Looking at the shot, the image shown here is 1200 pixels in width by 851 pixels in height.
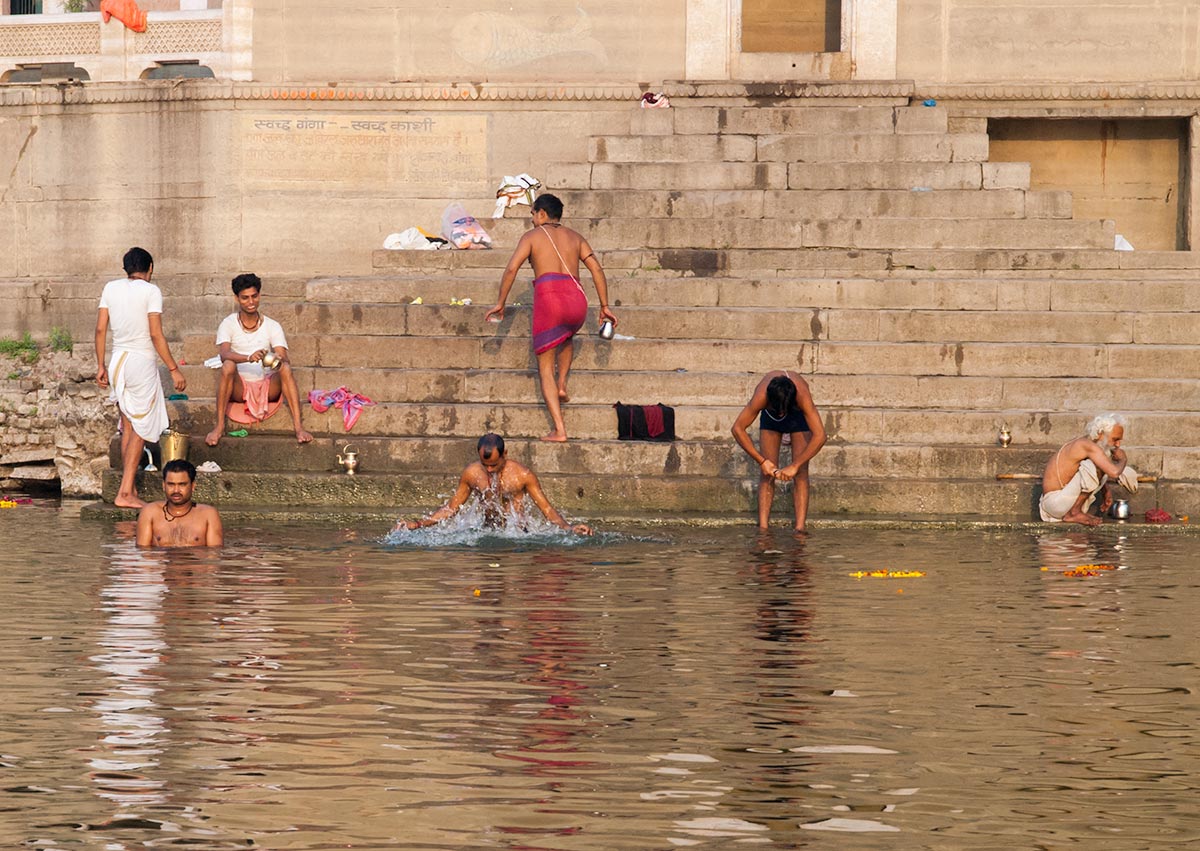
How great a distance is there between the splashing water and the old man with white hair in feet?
9.22

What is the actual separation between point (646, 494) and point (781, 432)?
Answer: 105 cm

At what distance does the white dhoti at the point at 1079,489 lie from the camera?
12.0 metres

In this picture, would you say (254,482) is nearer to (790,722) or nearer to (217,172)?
(217,172)

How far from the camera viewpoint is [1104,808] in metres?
5.51

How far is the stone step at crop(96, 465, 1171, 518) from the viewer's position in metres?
12.5

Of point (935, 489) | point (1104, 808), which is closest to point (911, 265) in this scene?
point (935, 489)

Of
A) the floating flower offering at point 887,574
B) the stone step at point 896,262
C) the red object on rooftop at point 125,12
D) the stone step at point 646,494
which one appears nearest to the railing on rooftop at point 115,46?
the red object on rooftop at point 125,12

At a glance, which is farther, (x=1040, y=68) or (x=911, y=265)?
(x=1040, y=68)

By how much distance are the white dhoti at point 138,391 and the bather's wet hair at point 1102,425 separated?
19.9 feet

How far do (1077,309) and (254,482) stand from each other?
6.10 meters

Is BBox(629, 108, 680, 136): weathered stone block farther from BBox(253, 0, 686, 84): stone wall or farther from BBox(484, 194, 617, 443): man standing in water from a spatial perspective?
BBox(484, 194, 617, 443): man standing in water

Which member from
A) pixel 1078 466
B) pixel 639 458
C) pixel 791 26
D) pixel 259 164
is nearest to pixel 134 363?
pixel 639 458

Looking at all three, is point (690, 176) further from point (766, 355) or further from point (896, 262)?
point (766, 355)

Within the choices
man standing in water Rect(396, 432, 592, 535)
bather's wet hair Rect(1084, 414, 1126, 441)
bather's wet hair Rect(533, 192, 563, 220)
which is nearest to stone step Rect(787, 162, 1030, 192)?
bather's wet hair Rect(533, 192, 563, 220)
